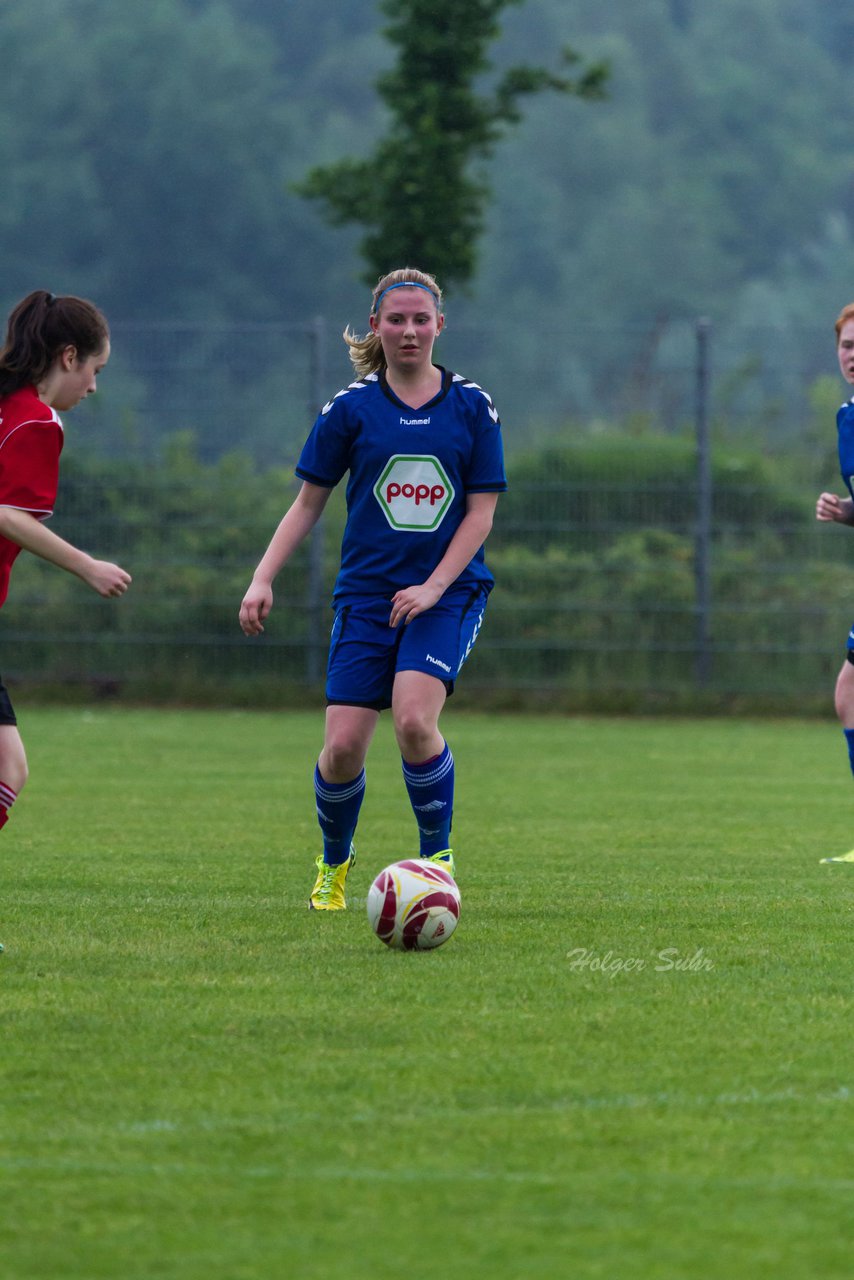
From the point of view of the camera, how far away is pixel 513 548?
17.2m

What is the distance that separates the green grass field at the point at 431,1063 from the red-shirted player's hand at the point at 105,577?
3.37 feet

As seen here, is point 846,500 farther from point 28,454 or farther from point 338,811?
point 28,454

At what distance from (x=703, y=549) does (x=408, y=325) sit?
10788mm

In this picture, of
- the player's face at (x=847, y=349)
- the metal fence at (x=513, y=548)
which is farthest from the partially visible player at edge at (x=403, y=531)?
the metal fence at (x=513, y=548)

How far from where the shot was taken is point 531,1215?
345 centimetres

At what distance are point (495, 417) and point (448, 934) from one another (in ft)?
5.62

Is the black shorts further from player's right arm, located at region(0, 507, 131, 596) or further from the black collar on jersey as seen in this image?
the black collar on jersey

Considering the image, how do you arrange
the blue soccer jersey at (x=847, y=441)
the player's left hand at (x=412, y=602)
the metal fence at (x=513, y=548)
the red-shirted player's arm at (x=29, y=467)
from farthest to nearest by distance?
1. the metal fence at (x=513, y=548)
2. the blue soccer jersey at (x=847, y=441)
3. the player's left hand at (x=412, y=602)
4. the red-shirted player's arm at (x=29, y=467)

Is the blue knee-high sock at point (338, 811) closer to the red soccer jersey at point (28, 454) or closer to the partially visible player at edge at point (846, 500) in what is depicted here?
the red soccer jersey at point (28, 454)

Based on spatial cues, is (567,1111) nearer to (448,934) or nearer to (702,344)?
(448,934)

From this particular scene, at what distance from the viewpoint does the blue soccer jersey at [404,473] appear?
21.2 feet

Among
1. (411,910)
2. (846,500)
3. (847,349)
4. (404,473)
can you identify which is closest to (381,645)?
(404,473)

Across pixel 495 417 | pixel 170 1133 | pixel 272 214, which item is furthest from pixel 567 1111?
pixel 272 214

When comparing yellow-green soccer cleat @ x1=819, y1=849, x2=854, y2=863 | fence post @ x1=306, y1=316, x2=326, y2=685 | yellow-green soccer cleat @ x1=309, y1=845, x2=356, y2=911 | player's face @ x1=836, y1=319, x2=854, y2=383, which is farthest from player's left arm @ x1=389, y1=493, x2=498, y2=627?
fence post @ x1=306, y1=316, x2=326, y2=685
